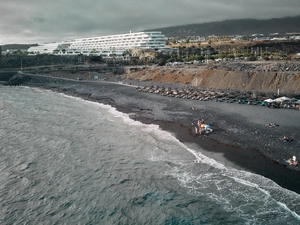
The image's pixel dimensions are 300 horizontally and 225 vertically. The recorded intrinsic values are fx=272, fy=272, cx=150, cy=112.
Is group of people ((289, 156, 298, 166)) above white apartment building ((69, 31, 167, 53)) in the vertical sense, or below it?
below

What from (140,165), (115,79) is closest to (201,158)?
(140,165)

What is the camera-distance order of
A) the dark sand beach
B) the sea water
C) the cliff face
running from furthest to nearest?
the cliff face
the dark sand beach
the sea water

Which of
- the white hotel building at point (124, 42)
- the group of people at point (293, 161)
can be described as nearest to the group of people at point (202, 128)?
the group of people at point (293, 161)

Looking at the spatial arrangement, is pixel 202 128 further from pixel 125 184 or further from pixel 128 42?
pixel 128 42

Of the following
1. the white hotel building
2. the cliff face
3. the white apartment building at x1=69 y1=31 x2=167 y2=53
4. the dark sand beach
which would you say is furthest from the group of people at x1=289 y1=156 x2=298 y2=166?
the white apartment building at x1=69 y1=31 x2=167 y2=53

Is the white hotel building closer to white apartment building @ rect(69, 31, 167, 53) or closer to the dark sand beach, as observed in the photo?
white apartment building @ rect(69, 31, 167, 53)

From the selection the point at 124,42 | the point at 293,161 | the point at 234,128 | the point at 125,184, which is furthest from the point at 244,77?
the point at 124,42
